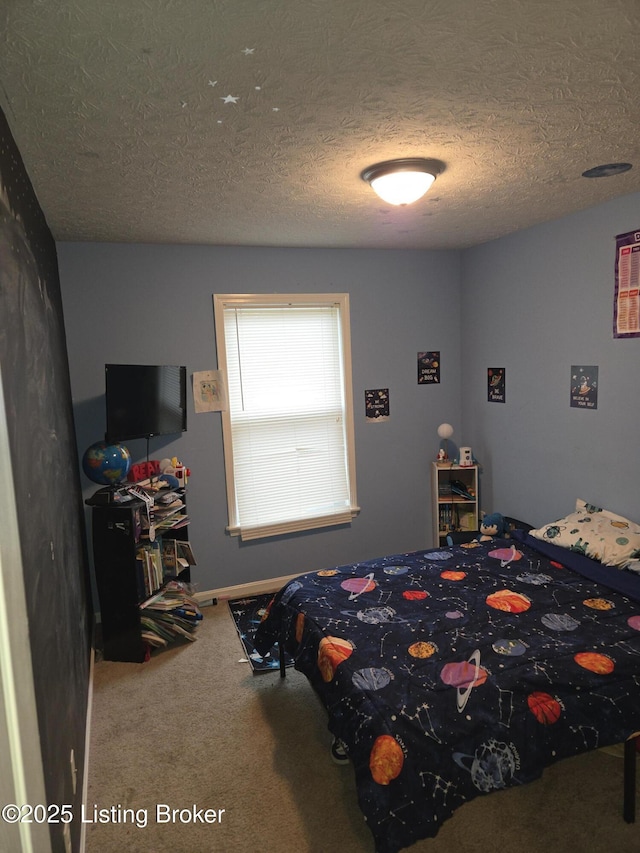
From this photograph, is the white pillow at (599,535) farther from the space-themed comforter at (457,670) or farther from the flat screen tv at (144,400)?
the flat screen tv at (144,400)

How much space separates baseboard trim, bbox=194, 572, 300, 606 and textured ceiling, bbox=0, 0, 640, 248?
2607 millimetres

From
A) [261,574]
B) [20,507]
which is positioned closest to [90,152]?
[20,507]

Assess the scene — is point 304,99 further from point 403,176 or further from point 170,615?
point 170,615

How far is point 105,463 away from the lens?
3164 millimetres

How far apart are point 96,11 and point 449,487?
12.6ft

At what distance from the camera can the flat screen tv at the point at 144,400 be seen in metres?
3.11

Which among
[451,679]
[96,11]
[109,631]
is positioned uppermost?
[96,11]

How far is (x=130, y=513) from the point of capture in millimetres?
3049

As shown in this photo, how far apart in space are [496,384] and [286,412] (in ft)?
5.42

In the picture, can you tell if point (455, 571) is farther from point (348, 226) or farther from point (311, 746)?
point (348, 226)

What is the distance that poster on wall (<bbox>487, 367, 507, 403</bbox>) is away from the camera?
13.1 feet

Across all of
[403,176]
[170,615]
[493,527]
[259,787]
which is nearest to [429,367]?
[493,527]

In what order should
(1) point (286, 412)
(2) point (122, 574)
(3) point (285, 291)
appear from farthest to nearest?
(1) point (286, 412) → (3) point (285, 291) → (2) point (122, 574)

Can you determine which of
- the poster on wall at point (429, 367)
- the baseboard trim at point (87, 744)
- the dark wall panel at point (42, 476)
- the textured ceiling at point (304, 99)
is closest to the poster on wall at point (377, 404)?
the poster on wall at point (429, 367)
